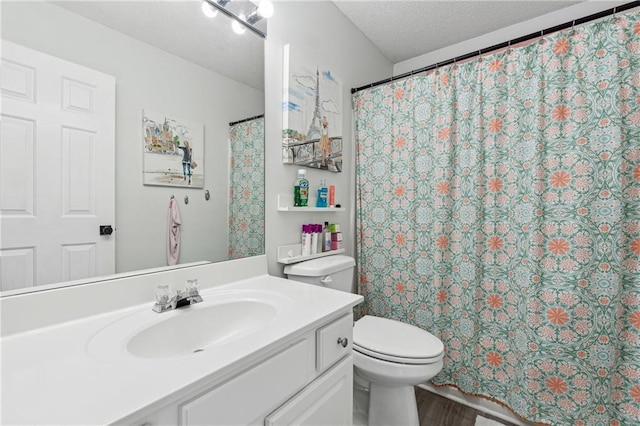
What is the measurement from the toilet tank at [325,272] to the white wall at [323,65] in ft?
0.32

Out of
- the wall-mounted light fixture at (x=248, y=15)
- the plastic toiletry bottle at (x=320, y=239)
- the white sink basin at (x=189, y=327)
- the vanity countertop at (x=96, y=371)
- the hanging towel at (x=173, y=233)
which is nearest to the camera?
the vanity countertop at (x=96, y=371)

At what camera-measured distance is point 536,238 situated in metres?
1.38

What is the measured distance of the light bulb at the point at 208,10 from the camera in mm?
1132

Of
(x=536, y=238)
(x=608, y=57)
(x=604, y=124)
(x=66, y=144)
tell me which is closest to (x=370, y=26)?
(x=608, y=57)

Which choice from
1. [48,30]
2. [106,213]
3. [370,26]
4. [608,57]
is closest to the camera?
[48,30]

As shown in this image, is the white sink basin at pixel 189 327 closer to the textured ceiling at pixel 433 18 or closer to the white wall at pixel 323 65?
the white wall at pixel 323 65

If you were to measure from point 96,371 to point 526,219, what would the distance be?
1.72m

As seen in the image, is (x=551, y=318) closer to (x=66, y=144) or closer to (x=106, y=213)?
(x=106, y=213)

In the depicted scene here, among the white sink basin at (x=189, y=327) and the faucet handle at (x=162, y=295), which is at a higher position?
the faucet handle at (x=162, y=295)

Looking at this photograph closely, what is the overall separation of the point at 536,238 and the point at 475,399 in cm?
97

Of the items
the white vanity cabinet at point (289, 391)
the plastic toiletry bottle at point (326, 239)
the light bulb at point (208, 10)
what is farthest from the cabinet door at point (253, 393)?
the light bulb at point (208, 10)

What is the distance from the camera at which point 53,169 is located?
2.53 ft

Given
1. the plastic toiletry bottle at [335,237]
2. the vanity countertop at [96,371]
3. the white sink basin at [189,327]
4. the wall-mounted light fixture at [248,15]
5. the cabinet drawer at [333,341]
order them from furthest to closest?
the plastic toiletry bottle at [335,237]
the wall-mounted light fixture at [248,15]
the cabinet drawer at [333,341]
the white sink basin at [189,327]
the vanity countertop at [96,371]

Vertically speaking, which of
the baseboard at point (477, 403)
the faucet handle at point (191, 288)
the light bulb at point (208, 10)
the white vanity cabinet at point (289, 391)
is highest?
the light bulb at point (208, 10)
